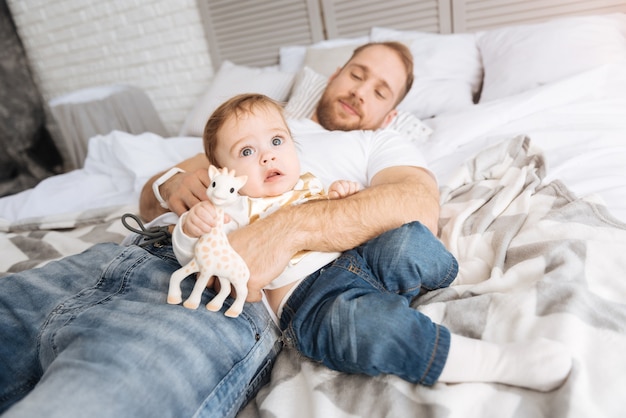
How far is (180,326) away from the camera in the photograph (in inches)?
28.4

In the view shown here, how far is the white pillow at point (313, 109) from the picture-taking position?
1.68m

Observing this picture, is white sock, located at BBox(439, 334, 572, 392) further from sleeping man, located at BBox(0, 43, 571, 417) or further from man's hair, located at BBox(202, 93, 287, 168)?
man's hair, located at BBox(202, 93, 287, 168)

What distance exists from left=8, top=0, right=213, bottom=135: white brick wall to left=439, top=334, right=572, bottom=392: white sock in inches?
110

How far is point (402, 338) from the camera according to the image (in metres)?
0.69

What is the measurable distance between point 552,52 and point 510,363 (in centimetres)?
159

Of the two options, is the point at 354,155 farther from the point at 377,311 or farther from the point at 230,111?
the point at 377,311

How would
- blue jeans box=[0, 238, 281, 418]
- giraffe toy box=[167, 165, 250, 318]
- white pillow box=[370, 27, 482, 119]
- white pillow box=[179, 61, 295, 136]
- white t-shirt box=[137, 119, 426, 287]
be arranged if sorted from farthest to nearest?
white pillow box=[179, 61, 295, 136]
white pillow box=[370, 27, 482, 119]
white t-shirt box=[137, 119, 426, 287]
giraffe toy box=[167, 165, 250, 318]
blue jeans box=[0, 238, 281, 418]

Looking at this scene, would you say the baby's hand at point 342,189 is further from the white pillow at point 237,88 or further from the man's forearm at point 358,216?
the white pillow at point 237,88

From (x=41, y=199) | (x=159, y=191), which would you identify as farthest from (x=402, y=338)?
(x=41, y=199)

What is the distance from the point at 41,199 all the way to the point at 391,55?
1.50 metres

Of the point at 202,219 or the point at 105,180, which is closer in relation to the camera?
the point at 202,219

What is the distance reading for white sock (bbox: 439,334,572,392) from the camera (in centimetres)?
63

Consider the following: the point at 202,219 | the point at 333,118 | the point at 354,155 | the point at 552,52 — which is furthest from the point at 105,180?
the point at 552,52

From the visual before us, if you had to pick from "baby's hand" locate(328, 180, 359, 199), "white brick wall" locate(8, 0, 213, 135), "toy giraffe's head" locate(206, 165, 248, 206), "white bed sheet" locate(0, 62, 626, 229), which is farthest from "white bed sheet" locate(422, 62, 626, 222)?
"white brick wall" locate(8, 0, 213, 135)
